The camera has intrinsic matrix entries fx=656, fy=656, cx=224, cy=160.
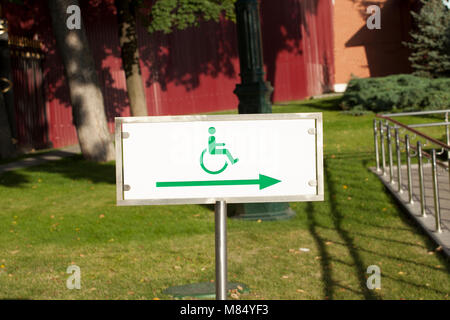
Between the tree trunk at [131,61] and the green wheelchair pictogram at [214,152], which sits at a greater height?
the tree trunk at [131,61]

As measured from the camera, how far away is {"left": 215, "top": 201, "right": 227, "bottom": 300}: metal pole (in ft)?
9.93

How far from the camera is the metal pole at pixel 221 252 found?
3.03m

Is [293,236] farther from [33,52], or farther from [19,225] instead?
[33,52]

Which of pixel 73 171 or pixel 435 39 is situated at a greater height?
pixel 435 39

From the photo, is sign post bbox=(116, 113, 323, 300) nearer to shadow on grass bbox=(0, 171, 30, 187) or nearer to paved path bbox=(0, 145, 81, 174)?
shadow on grass bbox=(0, 171, 30, 187)

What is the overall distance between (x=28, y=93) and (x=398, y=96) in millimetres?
11475

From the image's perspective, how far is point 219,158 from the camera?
10.1 feet

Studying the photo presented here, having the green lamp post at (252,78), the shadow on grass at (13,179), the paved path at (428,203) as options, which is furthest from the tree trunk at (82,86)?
the green lamp post at (252,78)

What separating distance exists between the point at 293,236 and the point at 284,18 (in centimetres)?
2083

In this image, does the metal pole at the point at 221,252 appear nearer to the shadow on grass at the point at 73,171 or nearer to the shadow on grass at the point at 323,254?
the shadow on grass at the point at 323,254

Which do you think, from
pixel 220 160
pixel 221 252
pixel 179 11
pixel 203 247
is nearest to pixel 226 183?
pixel 220 160

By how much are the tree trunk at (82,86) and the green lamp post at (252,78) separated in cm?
650

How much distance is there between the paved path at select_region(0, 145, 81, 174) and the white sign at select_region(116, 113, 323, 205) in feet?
38.5

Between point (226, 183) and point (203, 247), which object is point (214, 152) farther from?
point (203, 247)
